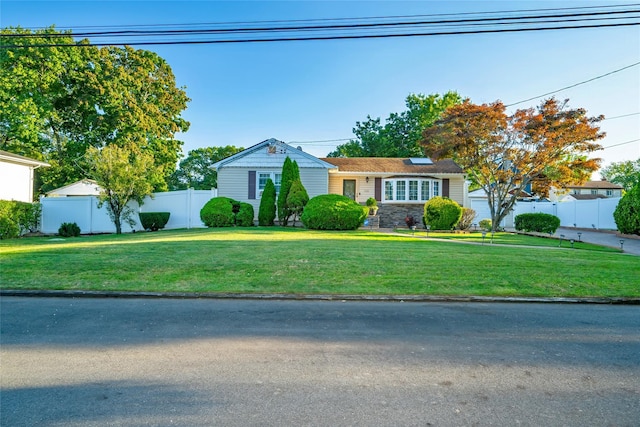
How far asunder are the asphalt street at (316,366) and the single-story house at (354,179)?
16299mm

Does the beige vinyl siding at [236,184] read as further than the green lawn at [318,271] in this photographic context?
Yes

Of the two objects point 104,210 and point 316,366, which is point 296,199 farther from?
point 316,366

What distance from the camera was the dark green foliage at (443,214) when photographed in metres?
18.5

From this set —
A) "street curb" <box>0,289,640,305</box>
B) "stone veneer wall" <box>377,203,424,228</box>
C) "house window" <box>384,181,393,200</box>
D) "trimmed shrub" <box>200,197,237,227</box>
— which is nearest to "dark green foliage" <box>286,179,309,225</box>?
"trimmed shrub" <box>200,197,237,227</box>

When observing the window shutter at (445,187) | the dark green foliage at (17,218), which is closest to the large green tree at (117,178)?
the dark green foliage at (17,218)

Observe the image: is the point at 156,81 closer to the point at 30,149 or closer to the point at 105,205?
the point at 30,149

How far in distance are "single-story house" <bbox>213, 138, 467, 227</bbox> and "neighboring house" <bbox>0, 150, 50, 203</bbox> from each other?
9.93 metres

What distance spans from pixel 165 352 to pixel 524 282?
651cm

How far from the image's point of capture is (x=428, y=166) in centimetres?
2428

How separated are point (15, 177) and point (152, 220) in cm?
741

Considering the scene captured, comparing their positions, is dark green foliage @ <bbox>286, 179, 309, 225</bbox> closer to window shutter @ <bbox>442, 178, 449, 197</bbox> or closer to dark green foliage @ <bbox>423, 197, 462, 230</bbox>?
dark green foliage @ <bbox>423, 197, 462, 230</bbox>

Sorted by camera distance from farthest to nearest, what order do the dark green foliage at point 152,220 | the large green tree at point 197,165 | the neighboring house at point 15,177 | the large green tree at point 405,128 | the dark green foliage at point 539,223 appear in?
1. the large green tree at point 197,165
2. the large green tree at point 405,128
3. the dark green foliage at point 152,220
4. the neighboring house at point 15,177
5. the dark green foliage at point 539,223

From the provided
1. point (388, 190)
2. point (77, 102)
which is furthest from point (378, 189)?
point (77, 102)

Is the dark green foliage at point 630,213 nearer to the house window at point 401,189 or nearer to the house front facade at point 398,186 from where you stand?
the house front facade at point 398,186
